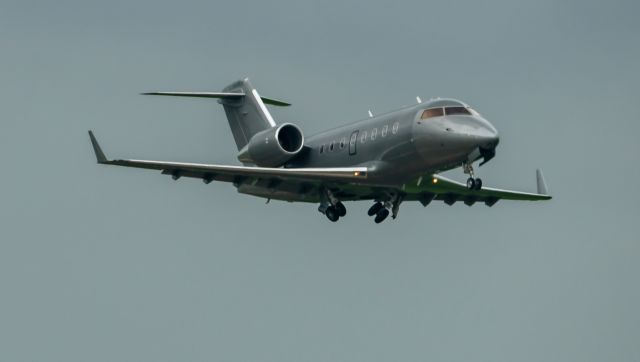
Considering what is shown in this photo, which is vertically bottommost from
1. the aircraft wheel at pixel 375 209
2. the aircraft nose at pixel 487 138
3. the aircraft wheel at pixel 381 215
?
the aircraft wheel at pixel 381 215

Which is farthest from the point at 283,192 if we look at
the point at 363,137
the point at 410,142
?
the point at 410,142

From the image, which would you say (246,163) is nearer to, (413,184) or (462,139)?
(413,184)

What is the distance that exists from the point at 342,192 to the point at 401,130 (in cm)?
375

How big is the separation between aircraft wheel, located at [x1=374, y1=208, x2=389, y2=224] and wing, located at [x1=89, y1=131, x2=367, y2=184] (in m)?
2.28

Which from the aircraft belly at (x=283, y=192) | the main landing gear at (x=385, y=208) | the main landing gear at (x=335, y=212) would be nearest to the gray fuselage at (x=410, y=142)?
the aircraft belly at (x=283, y=192)

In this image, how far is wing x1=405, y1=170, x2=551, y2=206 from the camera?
4284 cm

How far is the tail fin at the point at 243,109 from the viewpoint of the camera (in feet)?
155

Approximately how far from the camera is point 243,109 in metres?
47.8

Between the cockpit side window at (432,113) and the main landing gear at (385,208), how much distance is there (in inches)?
160

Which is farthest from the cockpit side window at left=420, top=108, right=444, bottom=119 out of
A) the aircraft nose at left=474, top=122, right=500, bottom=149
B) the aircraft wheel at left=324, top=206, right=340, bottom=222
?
the aircraft wheel at left=324, top=206, right=340, bottom=222

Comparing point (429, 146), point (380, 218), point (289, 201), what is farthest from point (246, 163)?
point (429, 146)

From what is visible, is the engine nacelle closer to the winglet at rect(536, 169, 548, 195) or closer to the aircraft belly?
the aircraft belly

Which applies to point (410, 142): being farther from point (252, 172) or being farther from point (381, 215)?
point (252, 172)

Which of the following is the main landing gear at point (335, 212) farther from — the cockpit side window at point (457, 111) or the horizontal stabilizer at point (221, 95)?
the horizontal stabilizer at point (221, 95)
